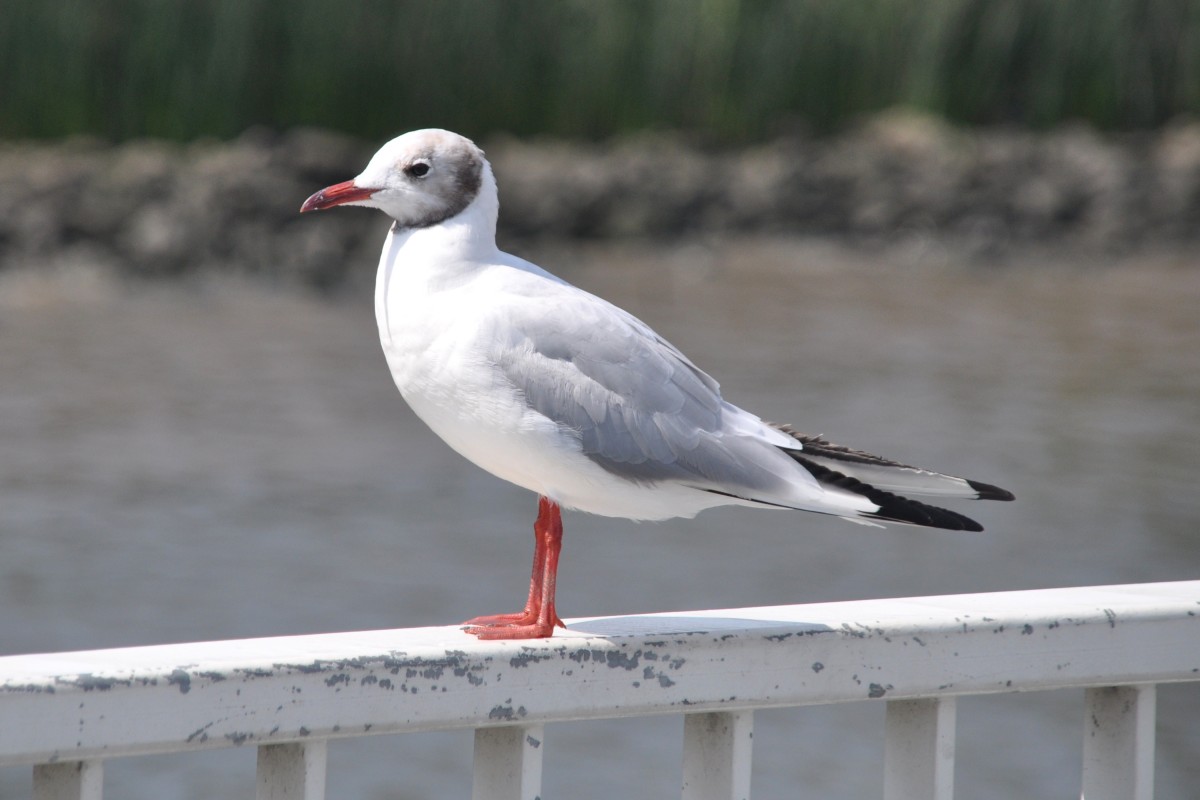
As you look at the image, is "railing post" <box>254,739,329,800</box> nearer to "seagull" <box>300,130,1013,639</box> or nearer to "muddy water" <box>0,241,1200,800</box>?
"seagull" <box>300,130,1013,639</box>

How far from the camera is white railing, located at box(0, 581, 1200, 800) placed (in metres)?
1.21

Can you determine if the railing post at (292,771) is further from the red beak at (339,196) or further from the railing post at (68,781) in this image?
the red beak at (339,196)

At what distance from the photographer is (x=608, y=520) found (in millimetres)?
5766

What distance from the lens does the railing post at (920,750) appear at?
4.68 ft

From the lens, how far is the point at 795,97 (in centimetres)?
905

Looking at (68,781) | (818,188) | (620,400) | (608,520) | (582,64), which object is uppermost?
(582,64)

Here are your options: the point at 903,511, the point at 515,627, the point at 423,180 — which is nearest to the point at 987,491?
the point at 903,511

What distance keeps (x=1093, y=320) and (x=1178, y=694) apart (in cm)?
364

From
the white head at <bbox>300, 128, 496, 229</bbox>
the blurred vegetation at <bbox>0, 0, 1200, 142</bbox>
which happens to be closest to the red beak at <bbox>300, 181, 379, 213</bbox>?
the white head at <bbox>300, 128, 496, 229</bbox>

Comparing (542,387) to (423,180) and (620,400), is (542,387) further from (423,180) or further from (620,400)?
(423,180)

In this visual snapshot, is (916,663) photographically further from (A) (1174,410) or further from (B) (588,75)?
(B) (588,75)

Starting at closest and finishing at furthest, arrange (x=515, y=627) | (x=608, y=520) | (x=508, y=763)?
(x=508, y=763) < (x=515, y=627) < (x=608, y=520)

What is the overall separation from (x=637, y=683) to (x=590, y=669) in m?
0.04

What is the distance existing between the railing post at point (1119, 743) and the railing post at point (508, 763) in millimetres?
500
